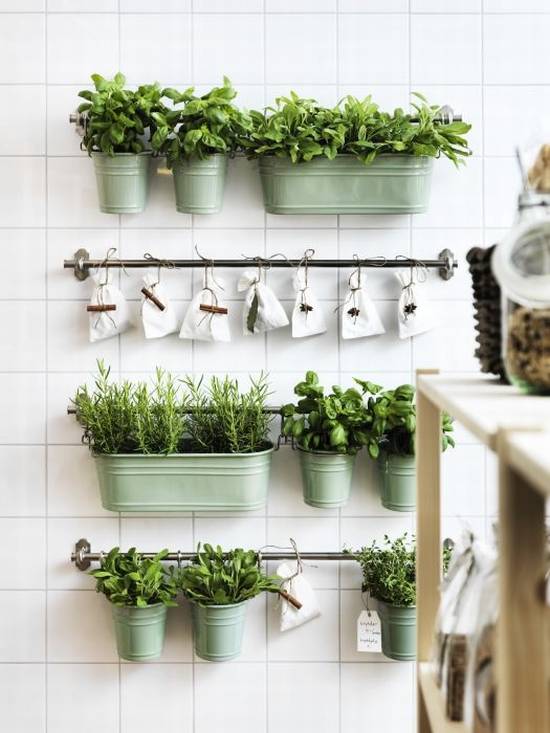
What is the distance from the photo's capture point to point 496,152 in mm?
2314

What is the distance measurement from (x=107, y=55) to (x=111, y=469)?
1091 millimetres

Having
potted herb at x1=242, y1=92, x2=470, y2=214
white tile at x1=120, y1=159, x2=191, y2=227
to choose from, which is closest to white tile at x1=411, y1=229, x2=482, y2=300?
potted herb at x1=242, y1=92, x2=470, y2=214

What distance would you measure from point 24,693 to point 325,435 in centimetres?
109

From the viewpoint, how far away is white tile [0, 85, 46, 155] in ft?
7.59

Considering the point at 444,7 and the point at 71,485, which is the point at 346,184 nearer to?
the point at 444,7

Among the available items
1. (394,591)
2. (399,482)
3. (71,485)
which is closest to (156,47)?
(71,485)

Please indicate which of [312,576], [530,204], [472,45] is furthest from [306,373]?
[530,204]

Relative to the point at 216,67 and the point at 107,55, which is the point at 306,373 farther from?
the point at 107,55

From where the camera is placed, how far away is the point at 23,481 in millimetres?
2346

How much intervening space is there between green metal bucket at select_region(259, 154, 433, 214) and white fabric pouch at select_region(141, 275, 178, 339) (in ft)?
1.24

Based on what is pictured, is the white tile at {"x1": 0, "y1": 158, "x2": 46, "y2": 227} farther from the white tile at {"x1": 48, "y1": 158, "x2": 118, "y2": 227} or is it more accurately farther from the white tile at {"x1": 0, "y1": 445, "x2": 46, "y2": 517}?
the white tile at {"x1": 0, "y1": 445, "x2": 46, "y2": 517}

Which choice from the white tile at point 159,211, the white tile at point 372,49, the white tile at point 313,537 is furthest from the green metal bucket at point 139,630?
the white tile at point 372,49

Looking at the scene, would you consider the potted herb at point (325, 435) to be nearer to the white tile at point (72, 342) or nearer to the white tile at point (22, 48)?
the white tile at point (72, 342)

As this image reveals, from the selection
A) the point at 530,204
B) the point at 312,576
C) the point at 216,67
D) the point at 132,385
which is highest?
the point at 216,67
